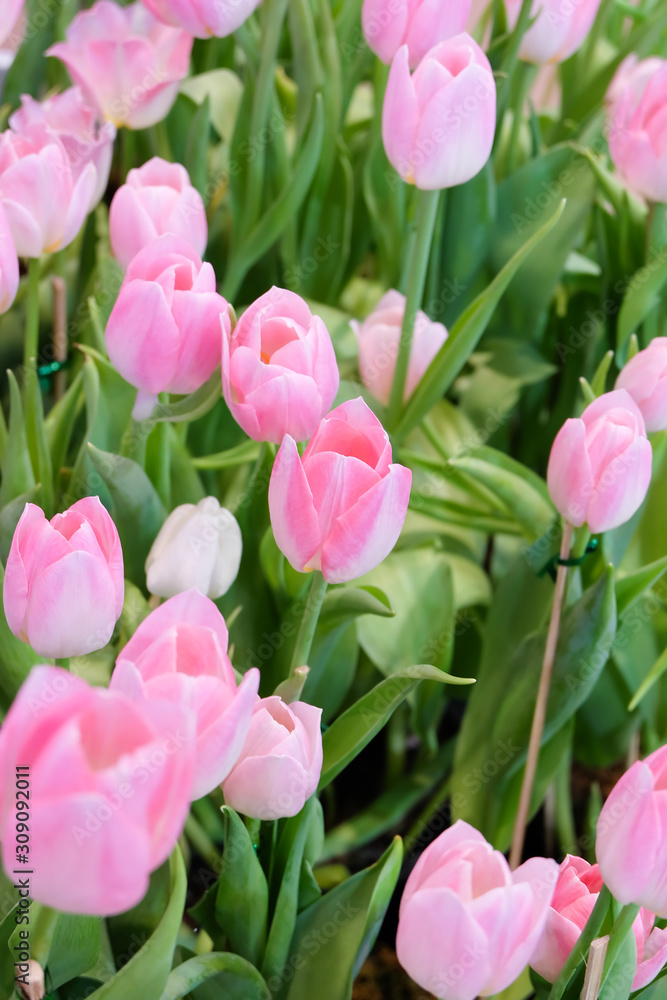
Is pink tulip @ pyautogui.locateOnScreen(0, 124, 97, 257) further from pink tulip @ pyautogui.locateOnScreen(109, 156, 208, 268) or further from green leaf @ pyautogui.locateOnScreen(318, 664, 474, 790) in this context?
green leaf @ pyautogui.locateOnScreen(318, 664, 474, 790)

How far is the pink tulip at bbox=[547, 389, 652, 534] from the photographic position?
42 cm

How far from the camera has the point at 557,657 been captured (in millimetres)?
534

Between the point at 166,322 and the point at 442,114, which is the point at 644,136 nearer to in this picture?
the point at 442,114

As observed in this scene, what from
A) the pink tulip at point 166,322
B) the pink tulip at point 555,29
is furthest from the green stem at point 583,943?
the pink tulip at point 555,29

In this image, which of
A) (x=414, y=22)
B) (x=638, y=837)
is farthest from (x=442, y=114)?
(x=638, y=837)

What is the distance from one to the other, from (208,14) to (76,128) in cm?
12

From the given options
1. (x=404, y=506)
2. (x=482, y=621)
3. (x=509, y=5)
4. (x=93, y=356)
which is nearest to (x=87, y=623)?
(x=404, y=506)

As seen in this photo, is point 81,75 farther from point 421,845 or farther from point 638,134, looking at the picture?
point 421,845

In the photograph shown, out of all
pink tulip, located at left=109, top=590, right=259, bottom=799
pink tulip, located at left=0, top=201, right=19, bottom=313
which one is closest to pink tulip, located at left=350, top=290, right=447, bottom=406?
pink tulip, located at left=0, top=201, right=19, bottom=313

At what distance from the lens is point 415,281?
0.56 m

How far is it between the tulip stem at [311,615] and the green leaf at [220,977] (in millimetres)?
117

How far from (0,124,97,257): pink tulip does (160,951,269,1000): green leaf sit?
328 millimetres

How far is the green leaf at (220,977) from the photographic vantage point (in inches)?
14.5

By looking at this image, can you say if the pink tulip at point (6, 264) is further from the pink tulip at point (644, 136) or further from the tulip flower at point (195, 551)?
the pink tulip at point (644, 136)
